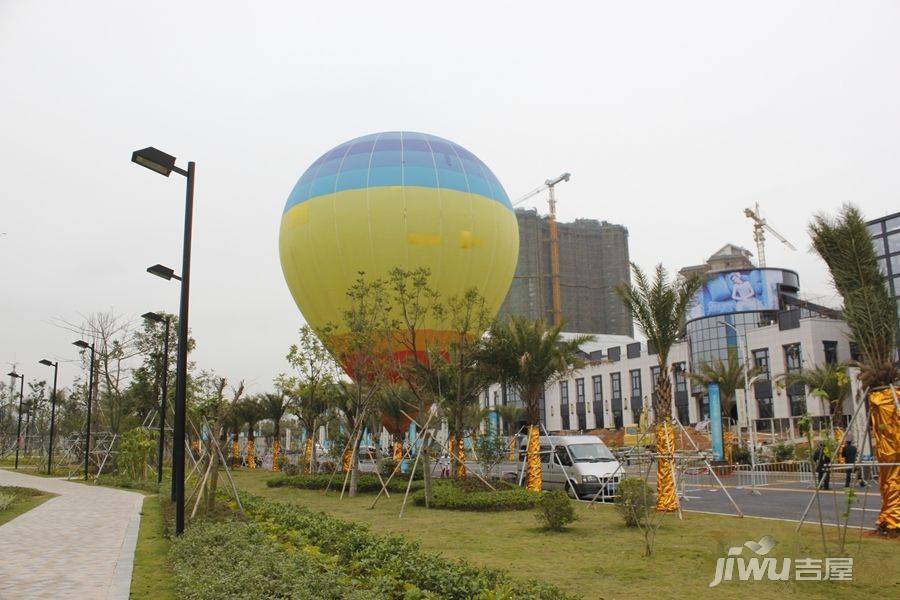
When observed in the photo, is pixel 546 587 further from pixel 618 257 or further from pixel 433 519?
pixel 618 257

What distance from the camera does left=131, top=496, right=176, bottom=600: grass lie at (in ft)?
34.6

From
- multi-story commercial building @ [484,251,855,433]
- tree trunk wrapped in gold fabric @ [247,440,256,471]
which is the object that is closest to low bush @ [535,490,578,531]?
tree trunk wrapped in gold fabric @ [247,440,256,471]

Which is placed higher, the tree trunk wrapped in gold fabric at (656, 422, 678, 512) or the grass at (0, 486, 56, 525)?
the tree trunk wrapped in gold fabric at (656, 422, 678, 512)

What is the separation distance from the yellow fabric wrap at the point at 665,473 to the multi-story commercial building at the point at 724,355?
44.0 m

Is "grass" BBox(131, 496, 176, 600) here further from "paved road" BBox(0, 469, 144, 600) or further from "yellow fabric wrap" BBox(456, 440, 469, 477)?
"yellow fabric wrap" BBox(456, 440, 469, 477)

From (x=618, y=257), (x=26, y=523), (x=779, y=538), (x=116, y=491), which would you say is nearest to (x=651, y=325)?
(x=779, y=538)

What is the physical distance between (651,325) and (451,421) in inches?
354

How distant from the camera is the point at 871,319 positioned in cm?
1505

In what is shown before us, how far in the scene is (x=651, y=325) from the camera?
2075cm

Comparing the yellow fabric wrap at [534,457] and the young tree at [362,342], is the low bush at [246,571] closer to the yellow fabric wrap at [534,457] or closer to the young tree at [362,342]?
the young tree at [362,342]

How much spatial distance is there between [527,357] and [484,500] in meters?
7.35

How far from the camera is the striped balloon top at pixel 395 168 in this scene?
30406 mm

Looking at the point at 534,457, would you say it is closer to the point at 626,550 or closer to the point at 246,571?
the point at 626,550

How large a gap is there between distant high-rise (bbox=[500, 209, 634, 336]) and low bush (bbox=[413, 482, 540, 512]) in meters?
122
